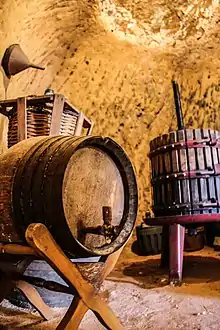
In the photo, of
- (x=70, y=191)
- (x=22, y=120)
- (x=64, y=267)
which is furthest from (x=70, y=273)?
(x=22, y=120)

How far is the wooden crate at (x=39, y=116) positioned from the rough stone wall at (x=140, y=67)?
1.40 metres

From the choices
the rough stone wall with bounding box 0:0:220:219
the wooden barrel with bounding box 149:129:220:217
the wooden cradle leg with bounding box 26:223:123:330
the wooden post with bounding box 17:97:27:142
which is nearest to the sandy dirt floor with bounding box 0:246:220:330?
the wooden cradle leg with bounding box 26:223:123:330

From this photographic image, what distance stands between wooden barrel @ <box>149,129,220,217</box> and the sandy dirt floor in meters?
0.48

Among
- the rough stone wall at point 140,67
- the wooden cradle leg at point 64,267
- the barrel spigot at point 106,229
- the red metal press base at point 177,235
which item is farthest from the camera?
the rough stone wall at point 140,67

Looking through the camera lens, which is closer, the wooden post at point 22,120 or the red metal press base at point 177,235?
the wooden post at point 22,120

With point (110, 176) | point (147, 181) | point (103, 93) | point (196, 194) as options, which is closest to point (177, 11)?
point (103, 93)

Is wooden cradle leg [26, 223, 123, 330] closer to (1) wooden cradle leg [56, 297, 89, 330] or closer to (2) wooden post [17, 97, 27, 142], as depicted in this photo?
(1) wooden cradle leg [56, 297, 89, 330]

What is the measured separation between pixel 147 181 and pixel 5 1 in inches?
96.4

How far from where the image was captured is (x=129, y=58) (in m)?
4.23

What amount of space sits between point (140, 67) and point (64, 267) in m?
3.44

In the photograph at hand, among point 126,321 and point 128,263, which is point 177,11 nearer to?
point 128,263

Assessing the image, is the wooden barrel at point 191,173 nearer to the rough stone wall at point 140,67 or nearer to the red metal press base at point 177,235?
the red metal press base at point 177,235

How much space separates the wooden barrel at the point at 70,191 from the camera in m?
1.22

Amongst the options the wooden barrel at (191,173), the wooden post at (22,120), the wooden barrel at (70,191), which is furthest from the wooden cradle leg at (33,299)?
the wooden barrel at (191,173)
